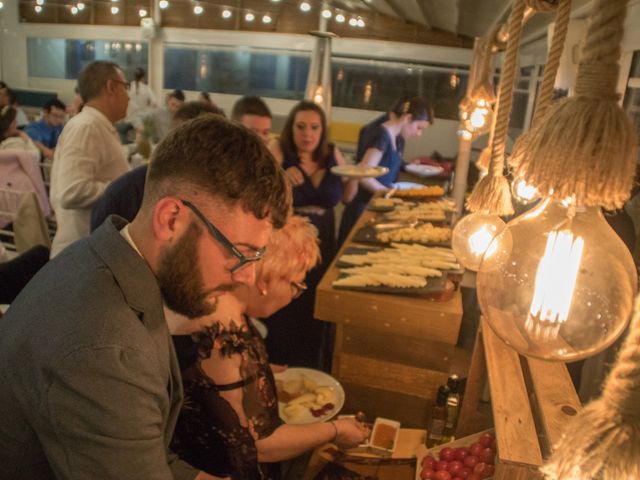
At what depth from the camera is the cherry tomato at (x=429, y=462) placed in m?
1.68

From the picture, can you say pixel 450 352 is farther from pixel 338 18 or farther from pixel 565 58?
pixel 338 18

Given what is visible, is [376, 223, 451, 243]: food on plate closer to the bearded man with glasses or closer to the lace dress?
the lace dress

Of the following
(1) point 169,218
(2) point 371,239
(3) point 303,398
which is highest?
(1) point 169,218

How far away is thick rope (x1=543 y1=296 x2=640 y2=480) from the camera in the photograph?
0.53 metres

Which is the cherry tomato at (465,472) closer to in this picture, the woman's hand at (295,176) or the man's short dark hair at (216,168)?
the man's short dark hair at (216,168)

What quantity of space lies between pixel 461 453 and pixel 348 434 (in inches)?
18.0

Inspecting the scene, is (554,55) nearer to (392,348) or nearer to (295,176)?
(392,348)

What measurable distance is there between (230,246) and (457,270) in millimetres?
1684

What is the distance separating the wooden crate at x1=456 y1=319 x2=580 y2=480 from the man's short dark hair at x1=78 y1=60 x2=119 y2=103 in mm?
2512

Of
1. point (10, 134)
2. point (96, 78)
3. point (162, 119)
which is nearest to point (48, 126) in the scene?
point (162, 119)

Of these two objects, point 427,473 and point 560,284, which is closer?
point 560,284

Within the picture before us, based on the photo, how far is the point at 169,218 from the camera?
1.14m

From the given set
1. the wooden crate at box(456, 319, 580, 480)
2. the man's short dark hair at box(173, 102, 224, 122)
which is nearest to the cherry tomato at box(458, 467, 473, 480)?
the wooden crate at box(456, 319, 580, 480)

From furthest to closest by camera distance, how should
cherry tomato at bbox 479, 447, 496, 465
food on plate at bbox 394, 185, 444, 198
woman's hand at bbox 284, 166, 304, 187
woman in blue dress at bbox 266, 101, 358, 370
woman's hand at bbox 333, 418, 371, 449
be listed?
food on plate at bbox 394, 185, 444, 198 → woman's hand at bbox 284, 166, 304, 187 → woman in blue dress at bbox 266, 101, 358, 370 → woman's hand at bbox 333, 418, 371, 449 → cherry tomato at bbox 479, 447, 496, 465
